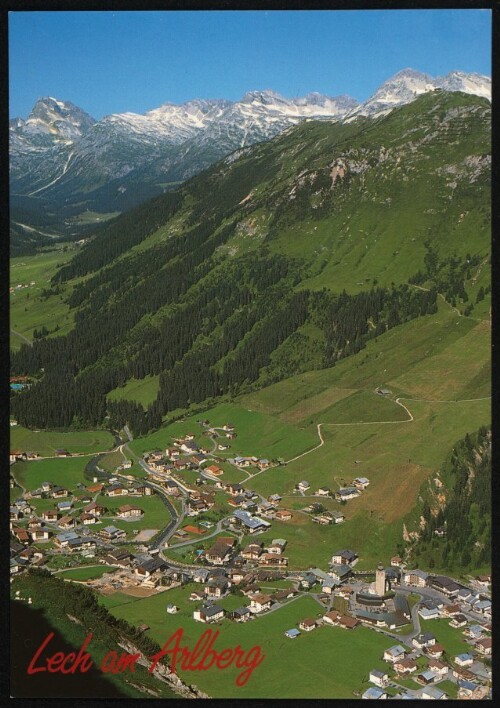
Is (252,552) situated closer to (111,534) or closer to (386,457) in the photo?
(111,534)

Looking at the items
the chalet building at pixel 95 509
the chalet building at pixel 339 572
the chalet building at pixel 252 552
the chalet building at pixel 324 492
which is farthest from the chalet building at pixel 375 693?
the chalet building at pixel 95 509

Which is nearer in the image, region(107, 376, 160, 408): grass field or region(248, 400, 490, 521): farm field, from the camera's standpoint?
region(248, 400, 490, 521): farm field

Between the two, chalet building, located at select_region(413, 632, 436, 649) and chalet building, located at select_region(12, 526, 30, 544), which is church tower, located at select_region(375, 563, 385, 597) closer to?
chalet building, located at select_region(413, 632, 436, 649)

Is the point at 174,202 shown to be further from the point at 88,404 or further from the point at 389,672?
the point at 389,672

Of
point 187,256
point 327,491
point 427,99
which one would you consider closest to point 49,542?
point 327,491

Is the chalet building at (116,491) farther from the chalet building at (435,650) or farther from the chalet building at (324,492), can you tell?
the chalet building at (435,650)

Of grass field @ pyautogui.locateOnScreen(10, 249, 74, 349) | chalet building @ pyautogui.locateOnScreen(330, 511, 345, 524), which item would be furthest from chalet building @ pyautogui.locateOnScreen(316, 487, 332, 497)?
grass field @ pyautogui.locateOnScreen(10, 249, 74, 349)
